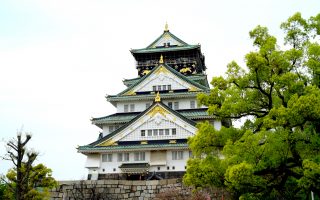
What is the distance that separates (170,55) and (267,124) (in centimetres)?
3129

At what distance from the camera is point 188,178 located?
48.1 ft

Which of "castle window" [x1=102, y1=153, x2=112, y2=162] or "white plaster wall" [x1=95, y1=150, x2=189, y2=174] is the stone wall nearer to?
"white plaster wall" [x1=95, y1=150, x2=189, y2=174]

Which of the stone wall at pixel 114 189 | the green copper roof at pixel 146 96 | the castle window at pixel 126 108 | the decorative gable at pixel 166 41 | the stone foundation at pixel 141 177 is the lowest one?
the stone wall at pixel 114 189

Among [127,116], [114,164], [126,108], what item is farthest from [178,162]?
[126,108]

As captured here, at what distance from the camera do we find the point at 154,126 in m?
34.7

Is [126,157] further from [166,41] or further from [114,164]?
[166,41]

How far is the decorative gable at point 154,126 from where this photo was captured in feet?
112

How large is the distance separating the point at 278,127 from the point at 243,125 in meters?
2.06

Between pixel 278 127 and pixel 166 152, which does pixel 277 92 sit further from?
pixel 166 152

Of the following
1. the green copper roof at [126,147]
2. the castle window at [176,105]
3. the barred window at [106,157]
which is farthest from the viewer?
the castle window at [176,105]

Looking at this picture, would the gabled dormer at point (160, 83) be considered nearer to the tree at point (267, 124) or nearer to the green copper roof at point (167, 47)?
the green copper roof at point (167, 47)

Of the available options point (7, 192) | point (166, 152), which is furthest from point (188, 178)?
point (166, 152)

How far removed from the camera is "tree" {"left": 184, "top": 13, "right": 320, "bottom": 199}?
13188mm

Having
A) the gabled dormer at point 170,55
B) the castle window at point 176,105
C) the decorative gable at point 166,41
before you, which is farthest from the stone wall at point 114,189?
the decorative gable at point 166,41
